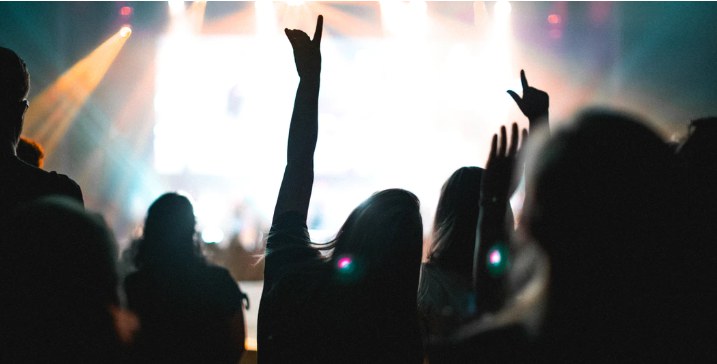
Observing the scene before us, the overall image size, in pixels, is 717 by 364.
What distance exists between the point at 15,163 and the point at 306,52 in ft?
1.96

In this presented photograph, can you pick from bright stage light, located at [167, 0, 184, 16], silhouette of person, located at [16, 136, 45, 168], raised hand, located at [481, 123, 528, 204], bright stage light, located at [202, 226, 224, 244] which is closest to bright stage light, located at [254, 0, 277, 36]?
bright stage light, located at [167, 0, 184, 16]

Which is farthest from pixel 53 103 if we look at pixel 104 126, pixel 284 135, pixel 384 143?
pixel 384 143

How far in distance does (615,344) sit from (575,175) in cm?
19

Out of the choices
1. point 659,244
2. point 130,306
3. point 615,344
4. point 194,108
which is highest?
point 194,108

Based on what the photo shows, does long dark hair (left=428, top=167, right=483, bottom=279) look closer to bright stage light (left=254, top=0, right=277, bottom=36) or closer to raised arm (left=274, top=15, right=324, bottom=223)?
raised arm (left=274, top=15, right=324, bottom=223)

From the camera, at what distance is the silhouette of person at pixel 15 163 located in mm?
967

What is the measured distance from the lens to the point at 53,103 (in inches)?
232

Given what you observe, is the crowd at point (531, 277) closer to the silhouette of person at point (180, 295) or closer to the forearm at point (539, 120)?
the forearm at point (539, 120)

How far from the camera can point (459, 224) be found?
131cm

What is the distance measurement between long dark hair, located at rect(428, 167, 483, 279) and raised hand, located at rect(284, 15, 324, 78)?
44cm

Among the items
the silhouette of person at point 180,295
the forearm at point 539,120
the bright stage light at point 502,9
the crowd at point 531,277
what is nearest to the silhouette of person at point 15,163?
the crowd at point 531,277

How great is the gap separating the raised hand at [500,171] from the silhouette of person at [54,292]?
0.64 m

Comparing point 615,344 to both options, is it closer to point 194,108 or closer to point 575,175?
point 575,175

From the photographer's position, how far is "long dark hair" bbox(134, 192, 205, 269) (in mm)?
1761
